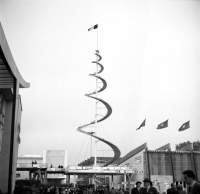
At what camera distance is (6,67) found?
17000 millimetres

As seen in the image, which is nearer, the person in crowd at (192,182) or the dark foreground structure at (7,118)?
the person in crowd at (192,182)

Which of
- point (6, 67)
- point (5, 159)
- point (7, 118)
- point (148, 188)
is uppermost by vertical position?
point (6, 67)

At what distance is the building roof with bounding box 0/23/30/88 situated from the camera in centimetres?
1400

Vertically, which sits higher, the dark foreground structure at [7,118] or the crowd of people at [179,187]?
the dark foreground structure at [7,118]

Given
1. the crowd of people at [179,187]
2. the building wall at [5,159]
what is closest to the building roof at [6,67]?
the building wall at [5,159]

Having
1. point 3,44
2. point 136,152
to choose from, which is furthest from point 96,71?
point 3,44

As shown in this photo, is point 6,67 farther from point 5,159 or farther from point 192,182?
point 192,182

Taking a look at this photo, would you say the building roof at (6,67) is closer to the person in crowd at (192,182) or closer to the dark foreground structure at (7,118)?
the dark foreground structure at (7,118)

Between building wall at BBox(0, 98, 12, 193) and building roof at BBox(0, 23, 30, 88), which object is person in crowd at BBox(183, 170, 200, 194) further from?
building wall at BBox(0, 98, 12, 193)

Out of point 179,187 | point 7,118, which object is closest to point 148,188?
point 179,187

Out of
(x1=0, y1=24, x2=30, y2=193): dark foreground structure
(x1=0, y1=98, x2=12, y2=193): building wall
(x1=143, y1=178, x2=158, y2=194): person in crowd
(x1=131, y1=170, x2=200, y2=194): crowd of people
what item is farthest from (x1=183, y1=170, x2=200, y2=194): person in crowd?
(x1=0, y1=98, x2=12, y2=193): building wall

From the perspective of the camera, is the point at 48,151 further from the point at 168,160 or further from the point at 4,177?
the point at 4,177

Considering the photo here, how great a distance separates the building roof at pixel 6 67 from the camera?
14.0 meters

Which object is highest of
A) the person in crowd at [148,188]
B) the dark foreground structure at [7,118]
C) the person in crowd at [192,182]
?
the dark foreground structure at [7,118]
